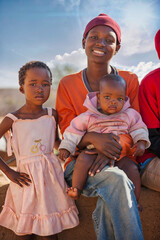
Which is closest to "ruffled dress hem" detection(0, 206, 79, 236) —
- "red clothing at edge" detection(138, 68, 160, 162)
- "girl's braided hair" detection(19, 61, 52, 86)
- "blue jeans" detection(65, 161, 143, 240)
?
"blue jeans" detection(65, 161, 143, 240)

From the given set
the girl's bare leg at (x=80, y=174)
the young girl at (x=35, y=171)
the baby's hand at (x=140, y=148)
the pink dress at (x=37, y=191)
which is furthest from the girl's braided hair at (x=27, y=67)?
the baby's hand at (x=140, y=148)

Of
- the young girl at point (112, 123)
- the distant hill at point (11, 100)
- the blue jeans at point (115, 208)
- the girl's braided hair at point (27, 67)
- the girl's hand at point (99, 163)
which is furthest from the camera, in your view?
the distant hill at point (11, 100)

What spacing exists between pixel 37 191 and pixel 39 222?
0.25m

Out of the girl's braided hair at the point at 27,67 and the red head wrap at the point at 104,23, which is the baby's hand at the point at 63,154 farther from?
the red head wrap at the point at 104,23

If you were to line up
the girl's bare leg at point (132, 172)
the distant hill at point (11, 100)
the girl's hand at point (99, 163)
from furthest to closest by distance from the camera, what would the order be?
the distant hill at point (11, 100), the girl's bare leg at point (132, 172), the girl's hand at point (99, 163)

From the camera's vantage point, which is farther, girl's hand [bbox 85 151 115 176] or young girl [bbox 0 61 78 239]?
Result: young girl [bbox 0 61 78 239]

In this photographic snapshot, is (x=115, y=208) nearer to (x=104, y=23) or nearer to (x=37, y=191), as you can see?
Answer: (x=37, y=191)

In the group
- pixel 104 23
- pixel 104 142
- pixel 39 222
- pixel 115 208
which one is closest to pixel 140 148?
pixel 104 142

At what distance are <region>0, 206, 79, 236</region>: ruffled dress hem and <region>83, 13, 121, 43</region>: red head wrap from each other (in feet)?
5.92

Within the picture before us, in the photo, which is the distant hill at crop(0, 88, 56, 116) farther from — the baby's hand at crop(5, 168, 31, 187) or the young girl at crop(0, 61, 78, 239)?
the baby's hand at crop(5, 168, 31, 187)

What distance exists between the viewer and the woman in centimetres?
168

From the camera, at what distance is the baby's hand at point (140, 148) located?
6.75 ft

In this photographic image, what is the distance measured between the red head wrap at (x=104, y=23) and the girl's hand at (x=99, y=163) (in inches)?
53.3

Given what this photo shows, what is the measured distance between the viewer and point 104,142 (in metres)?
2.02
